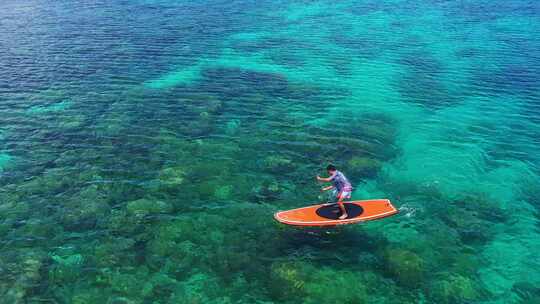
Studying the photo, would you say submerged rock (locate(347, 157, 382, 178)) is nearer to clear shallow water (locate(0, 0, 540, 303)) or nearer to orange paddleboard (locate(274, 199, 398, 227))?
clear shallow water (locate(0, 0, 540, 303))

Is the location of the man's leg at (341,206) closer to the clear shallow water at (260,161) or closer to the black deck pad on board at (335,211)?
the black deck pad on board at (335,211)

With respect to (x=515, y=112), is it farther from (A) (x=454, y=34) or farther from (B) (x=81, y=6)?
(B) (x=81, y=6)

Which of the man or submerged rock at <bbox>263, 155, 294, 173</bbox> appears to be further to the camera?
submerged rock at <bbox>263, 155, 294, 173</bbox>

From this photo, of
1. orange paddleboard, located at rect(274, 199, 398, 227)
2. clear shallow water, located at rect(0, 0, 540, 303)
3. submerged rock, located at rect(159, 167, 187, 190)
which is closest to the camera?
clear shallow water, located at rect(0, 0, 540, 303)

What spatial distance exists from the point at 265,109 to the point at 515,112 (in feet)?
71.6

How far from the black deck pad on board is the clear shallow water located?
0.83m

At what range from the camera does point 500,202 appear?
25.9 m

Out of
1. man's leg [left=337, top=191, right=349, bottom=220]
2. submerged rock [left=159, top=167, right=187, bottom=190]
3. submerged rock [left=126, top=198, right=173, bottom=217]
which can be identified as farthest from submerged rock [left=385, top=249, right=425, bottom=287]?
submerged rock [left=159, top=167, right=187, bottom=190]

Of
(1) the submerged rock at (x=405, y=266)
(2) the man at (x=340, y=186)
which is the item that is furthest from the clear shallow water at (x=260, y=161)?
(2) the man at (x=340, y=186)

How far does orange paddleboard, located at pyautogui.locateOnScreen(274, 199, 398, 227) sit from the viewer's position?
76.1 feet

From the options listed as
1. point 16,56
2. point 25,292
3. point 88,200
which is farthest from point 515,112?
point 16,56

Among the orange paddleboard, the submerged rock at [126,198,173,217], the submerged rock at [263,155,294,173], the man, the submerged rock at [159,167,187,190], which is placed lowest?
the submerged rock at [126,198,173,217]

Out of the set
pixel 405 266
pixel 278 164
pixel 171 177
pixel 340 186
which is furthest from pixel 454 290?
pixel 171 177

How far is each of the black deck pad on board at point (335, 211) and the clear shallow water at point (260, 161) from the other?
2.73 feet
